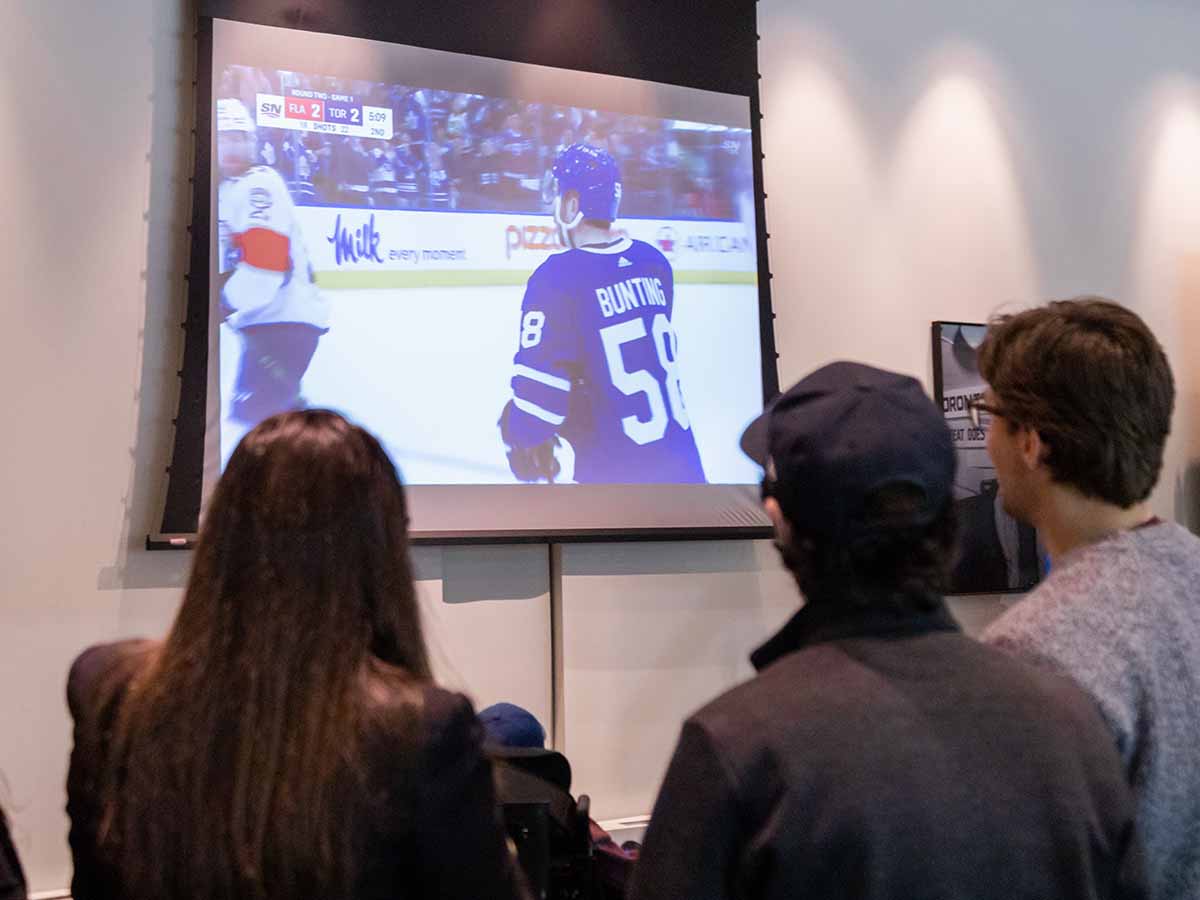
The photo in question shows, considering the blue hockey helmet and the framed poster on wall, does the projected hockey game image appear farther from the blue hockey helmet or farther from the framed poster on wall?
the framed poster on wall

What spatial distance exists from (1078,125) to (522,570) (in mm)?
2608

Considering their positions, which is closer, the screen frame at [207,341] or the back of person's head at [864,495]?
the back of person's head at [864,495]

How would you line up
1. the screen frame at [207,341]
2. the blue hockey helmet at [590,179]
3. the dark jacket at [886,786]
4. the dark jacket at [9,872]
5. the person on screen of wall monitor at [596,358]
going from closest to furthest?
the dark jacket at [886,786] < the dark jacket at [9,872] < the screen frame at [207,341] < the person on screen of wall monitor at [596,358] < the blue hockey helmet at [590,179]

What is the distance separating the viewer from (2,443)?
2.49 metres

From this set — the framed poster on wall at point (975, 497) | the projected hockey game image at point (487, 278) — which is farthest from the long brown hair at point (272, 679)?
the framed poster on wall at point (975, 497)

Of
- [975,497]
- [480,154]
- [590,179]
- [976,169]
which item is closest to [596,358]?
[590,179]

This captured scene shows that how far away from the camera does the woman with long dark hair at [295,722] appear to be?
956 millimetres

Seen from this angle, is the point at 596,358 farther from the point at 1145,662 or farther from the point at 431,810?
the point at 431,810

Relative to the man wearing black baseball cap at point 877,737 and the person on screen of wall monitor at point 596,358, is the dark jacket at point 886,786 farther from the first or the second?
the person on screen of wall monitor at point 596,358

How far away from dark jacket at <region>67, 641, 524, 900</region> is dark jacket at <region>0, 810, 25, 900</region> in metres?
0.09

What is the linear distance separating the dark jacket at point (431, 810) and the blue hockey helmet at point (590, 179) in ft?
7.29

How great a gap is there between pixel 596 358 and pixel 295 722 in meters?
2.13

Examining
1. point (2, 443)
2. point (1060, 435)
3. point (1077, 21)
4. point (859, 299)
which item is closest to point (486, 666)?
point (2, 443)

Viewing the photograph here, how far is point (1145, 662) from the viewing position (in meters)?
1.17
